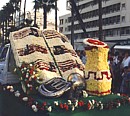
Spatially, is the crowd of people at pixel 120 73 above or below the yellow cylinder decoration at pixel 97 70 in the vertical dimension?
below

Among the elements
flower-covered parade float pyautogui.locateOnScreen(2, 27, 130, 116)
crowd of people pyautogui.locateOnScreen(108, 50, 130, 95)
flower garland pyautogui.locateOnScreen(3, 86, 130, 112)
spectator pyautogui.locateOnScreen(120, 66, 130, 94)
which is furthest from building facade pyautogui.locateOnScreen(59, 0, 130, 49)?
flower garland pyautogui.locateOnScreen(3, 86, 130, 112)

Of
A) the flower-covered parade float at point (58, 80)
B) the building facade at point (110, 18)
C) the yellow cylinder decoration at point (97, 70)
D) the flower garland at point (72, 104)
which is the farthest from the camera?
the building facade at point (110, 18)

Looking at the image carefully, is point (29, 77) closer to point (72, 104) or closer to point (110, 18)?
point (72, 104)

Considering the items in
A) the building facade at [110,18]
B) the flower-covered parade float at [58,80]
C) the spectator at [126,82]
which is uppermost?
the building facade at [110,18]

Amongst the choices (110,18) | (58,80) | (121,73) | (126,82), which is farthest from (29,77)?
(110,18)

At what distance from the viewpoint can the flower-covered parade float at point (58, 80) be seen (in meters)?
6.26

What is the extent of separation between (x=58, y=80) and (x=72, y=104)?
0.69 meters

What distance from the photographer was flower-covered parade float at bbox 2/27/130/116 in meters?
6.26

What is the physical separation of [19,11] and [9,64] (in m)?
74.7

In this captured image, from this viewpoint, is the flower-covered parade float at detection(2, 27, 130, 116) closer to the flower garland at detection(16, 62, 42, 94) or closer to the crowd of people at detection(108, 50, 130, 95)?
the flower garland at detection(16, 62, 42, 94)

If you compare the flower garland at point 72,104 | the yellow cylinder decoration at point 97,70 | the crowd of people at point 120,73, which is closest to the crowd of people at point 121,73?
the crowd of people at point 120,73

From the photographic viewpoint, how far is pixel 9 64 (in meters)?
9.33

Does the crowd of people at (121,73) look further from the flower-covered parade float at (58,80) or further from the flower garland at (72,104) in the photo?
the flower garland at (72,104)

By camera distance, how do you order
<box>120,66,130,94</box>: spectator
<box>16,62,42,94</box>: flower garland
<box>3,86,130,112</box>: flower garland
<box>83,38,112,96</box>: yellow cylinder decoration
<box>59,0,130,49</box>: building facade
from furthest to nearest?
<box>59,0,130,49</box>: building facade < <box>120,66,130,94</box>: spectator < <box>16,62,42,94</box>: flower garland < <box>83,38,112,96</box>: yellow cylinder decoration < <box>3,86,130,112</box>: flower garland
